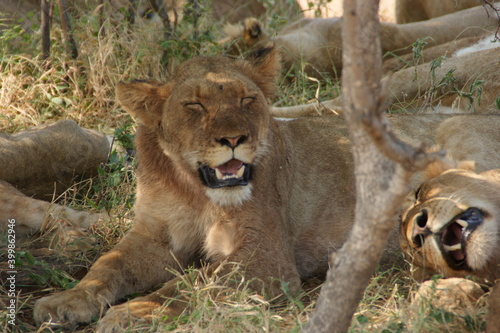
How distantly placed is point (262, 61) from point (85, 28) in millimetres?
2915

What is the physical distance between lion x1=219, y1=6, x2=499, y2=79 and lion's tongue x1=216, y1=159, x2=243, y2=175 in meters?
3.29

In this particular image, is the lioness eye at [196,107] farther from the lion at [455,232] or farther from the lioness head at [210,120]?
the lion at [455,232]

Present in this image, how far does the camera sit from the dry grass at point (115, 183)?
9.43 feet

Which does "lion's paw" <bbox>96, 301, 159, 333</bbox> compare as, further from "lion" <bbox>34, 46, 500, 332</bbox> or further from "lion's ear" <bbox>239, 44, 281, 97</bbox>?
"lion's ear" <bbox>239, 44, 281, 97</bbox>

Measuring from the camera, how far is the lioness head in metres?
3.14

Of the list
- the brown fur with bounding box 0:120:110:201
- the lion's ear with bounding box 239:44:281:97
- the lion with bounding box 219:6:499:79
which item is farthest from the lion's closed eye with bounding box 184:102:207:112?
the lion with bounding box 219:6:499:79

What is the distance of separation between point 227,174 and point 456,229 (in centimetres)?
Answer: 105

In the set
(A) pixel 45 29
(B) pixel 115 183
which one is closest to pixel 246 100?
(B) pixel 115 183

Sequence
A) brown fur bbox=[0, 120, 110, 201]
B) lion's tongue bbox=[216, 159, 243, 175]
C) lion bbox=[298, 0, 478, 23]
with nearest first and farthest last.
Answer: lion's tongue bbox=[216, 159, 243, 175] → brown fur bbox=[0, 120, 110, 201] → lion bbox=[298, 0, 478, 23]

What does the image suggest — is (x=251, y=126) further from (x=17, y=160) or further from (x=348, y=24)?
(x=17, y=160)

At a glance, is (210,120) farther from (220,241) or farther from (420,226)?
(420,226)

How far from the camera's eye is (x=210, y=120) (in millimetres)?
3188

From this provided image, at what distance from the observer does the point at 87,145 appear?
491cm

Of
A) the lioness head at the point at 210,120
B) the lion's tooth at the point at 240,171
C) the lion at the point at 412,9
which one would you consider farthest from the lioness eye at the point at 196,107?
the lion at the point at 412,9
